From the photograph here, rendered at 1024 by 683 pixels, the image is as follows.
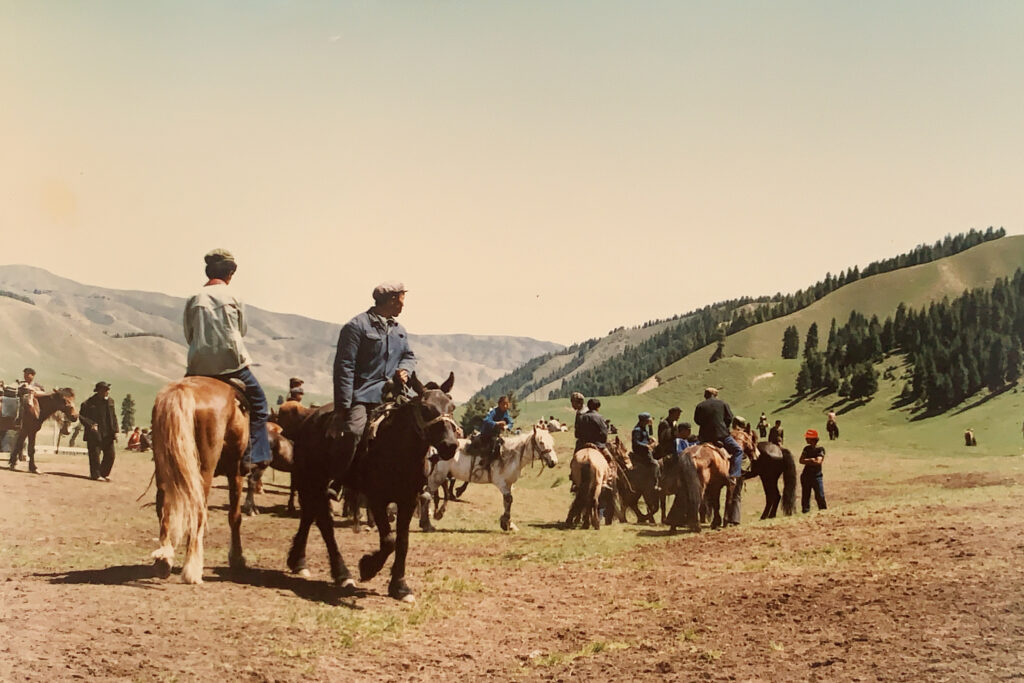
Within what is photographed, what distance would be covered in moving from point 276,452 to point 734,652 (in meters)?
6.86

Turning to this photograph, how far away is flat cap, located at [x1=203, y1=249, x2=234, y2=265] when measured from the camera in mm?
9312

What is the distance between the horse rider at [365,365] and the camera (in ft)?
32.5

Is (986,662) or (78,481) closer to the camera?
(986,662)

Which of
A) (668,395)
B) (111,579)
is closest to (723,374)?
(668,395)

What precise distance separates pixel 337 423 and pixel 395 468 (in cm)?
93

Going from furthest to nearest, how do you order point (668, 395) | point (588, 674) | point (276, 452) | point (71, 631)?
1. point (668, 395)
2. point (276, 452)
3. point (588, 674)
4. point (71, 631)

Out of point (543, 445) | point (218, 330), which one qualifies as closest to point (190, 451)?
point (218, 330)

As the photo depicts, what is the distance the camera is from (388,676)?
779cm

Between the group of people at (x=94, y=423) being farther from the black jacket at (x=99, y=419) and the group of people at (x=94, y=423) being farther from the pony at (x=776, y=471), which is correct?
the pony at (x=776, y=471)

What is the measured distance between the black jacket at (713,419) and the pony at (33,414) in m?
17.9

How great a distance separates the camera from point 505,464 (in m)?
21.0

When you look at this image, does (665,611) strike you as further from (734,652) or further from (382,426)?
(382,426)

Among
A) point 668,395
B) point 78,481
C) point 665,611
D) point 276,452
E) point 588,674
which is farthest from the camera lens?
point 668,395

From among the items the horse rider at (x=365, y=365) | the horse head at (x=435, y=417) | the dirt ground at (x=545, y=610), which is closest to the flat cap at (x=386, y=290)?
the horse rider at (x=365, y=365)
